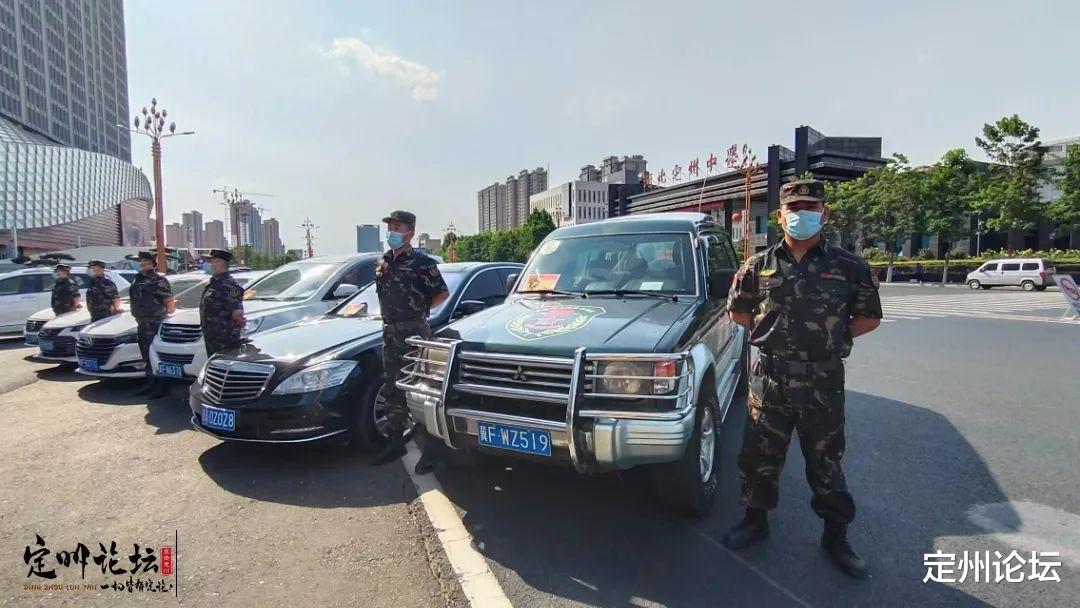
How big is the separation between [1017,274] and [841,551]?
33.1 meters

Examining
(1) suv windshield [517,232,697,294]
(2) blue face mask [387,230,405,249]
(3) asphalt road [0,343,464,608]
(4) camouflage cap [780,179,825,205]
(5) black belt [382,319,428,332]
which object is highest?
(4) camouflage cap [780,179,825,205]

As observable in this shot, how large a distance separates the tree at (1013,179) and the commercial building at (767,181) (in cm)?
1158

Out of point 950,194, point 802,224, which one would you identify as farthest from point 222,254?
point 950,194

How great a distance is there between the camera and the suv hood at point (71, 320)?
8086mm

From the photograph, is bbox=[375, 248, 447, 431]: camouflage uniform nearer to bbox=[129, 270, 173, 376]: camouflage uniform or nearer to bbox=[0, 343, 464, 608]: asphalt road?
bbox=[0, 343, 464, 608]: asphalt road

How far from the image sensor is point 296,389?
13.6ft

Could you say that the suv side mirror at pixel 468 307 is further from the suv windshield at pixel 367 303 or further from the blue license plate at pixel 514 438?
the blue license plate at pixel 514 438

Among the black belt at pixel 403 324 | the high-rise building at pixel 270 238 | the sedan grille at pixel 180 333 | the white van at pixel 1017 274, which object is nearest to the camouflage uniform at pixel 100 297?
the sedan grille at pixel 180 333

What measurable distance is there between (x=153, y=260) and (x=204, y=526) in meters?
5.37

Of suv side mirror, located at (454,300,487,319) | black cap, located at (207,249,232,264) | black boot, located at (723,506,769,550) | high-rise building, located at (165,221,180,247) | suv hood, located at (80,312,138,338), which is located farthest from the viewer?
high-rise building, located at (165,221,180,247)

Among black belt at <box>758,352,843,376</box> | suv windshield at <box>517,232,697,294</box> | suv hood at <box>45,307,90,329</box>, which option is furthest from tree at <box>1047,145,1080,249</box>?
suv hood at <box>45,307,90,329</box>

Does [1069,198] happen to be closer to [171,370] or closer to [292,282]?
[292,282]

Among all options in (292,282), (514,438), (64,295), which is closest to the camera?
(514,438)

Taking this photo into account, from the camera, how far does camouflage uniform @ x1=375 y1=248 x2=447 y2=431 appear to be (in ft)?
14.5
